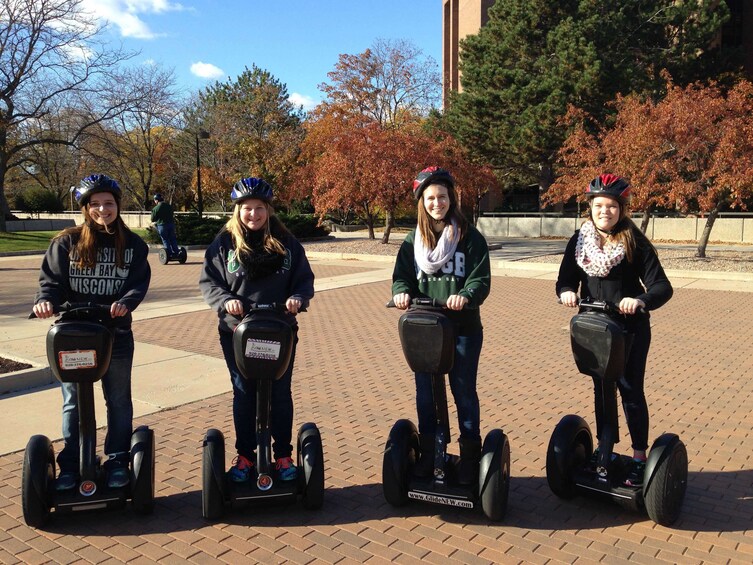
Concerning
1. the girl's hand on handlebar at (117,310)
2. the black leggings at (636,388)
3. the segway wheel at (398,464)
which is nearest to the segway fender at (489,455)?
the segway wheel at (398,464)

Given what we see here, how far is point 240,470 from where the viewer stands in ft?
12.5

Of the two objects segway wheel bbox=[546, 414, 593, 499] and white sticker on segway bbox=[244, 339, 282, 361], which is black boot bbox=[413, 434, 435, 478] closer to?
segway wheel bbox=[546, 414, 593, 499]

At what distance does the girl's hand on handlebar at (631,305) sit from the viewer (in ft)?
11.5

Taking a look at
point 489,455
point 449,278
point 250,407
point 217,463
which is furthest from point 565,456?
point 217,463

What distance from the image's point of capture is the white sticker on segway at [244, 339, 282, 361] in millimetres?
3531

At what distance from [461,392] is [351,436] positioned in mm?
1626

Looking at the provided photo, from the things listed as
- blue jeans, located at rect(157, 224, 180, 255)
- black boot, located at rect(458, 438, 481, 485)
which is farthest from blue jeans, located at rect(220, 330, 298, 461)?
blue jeans, located at rect(157, 224, 180, 255)

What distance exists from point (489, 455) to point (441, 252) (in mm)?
1129

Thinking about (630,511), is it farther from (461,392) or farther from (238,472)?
(238,472)

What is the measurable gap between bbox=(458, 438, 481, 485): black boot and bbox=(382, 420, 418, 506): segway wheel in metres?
0.30

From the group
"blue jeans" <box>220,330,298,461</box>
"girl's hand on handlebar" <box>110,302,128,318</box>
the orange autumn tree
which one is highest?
the orange autumn tree

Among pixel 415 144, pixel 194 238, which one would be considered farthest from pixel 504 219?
pixel 194 238

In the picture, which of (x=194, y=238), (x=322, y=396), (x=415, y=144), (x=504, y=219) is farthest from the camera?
(x=504, y=219)

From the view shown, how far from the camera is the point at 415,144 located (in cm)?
2103
